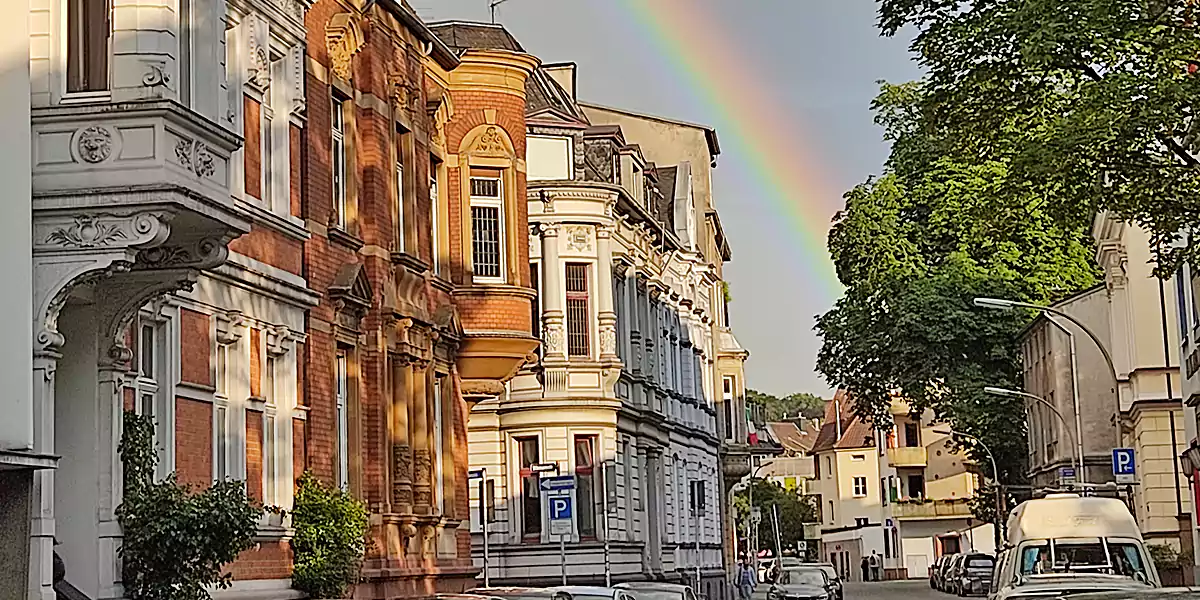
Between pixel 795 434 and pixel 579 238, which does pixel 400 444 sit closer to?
pixel 579 238

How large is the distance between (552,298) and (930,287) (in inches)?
809

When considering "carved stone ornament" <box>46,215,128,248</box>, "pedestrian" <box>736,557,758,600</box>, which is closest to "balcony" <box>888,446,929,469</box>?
"pedestrian" <box>736,557,758,600</box>

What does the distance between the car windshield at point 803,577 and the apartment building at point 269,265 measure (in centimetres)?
1707

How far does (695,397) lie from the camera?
5681 centimetres

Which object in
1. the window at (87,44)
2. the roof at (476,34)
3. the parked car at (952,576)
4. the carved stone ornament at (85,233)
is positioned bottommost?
the parked car at (952,576)

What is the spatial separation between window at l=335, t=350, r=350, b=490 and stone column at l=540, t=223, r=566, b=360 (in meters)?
15.7

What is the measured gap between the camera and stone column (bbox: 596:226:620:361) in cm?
4294

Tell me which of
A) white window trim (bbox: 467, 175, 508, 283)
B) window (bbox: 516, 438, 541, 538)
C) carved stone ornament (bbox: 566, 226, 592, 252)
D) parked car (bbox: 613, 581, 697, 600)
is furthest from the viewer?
carved stone ornament (bbox: 566, 226, 592, 252)

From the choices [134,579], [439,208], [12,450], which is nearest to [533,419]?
[439,208]

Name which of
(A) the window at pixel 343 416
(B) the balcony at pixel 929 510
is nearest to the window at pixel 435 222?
(A) the window at pixel 343 416

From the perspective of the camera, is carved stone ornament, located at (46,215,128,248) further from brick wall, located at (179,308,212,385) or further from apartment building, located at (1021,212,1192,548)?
apartment building, located at (1021,212,1192,548)

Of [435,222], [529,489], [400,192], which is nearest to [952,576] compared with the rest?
[529,489]

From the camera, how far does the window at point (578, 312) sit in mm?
42719

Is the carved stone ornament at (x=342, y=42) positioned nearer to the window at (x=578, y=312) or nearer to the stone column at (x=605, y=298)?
the window at (x=578, y=312)
